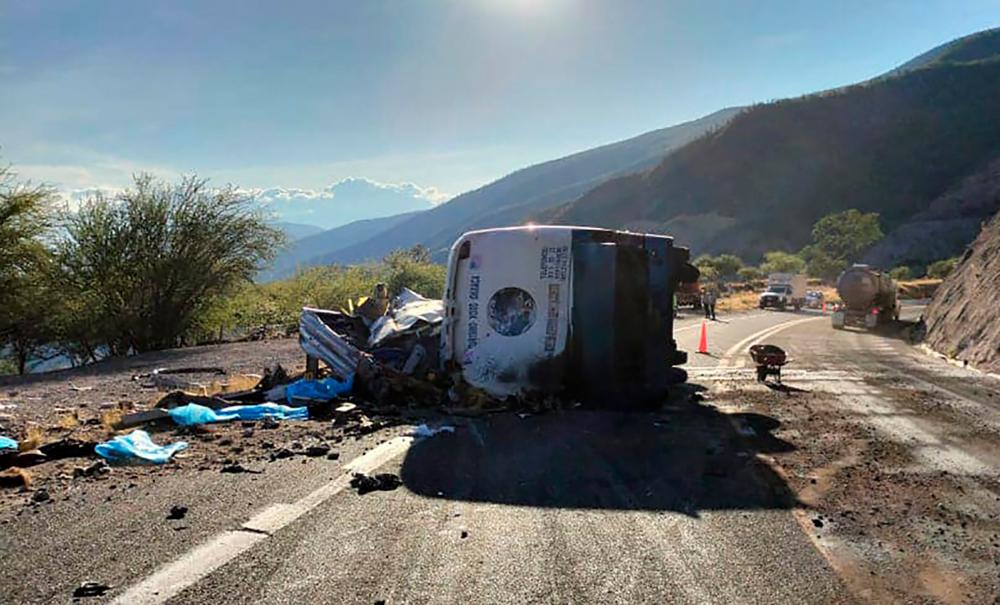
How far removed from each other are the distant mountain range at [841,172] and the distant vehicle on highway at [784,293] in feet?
201

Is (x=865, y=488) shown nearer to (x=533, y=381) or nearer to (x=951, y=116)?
(x=533, y=381)

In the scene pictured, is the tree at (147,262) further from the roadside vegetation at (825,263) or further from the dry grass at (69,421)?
the roadside vegetation at (825,263)

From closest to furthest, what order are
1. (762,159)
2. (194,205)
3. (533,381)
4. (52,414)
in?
(533,381), (52,414), (194,205), (762,159)

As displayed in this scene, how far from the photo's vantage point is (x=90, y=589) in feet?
10.5

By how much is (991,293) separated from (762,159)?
140 metres

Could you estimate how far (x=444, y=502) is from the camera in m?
4.69

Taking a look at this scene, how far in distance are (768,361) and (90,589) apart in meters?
9.60

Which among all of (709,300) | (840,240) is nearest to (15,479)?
(709,300)

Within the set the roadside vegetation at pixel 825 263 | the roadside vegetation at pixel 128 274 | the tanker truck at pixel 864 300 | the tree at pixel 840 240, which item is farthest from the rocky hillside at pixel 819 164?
the roadside vegetation at pixel 128 274

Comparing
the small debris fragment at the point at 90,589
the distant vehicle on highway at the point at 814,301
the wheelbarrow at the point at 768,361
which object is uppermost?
the wheelbarrow at the point at 768,361

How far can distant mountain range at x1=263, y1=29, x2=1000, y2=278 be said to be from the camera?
115 metres

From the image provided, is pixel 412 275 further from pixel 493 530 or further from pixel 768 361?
pixel 493 530

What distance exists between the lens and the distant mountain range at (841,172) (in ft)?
378

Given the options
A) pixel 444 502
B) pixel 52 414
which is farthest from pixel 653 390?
pixel 52 414
